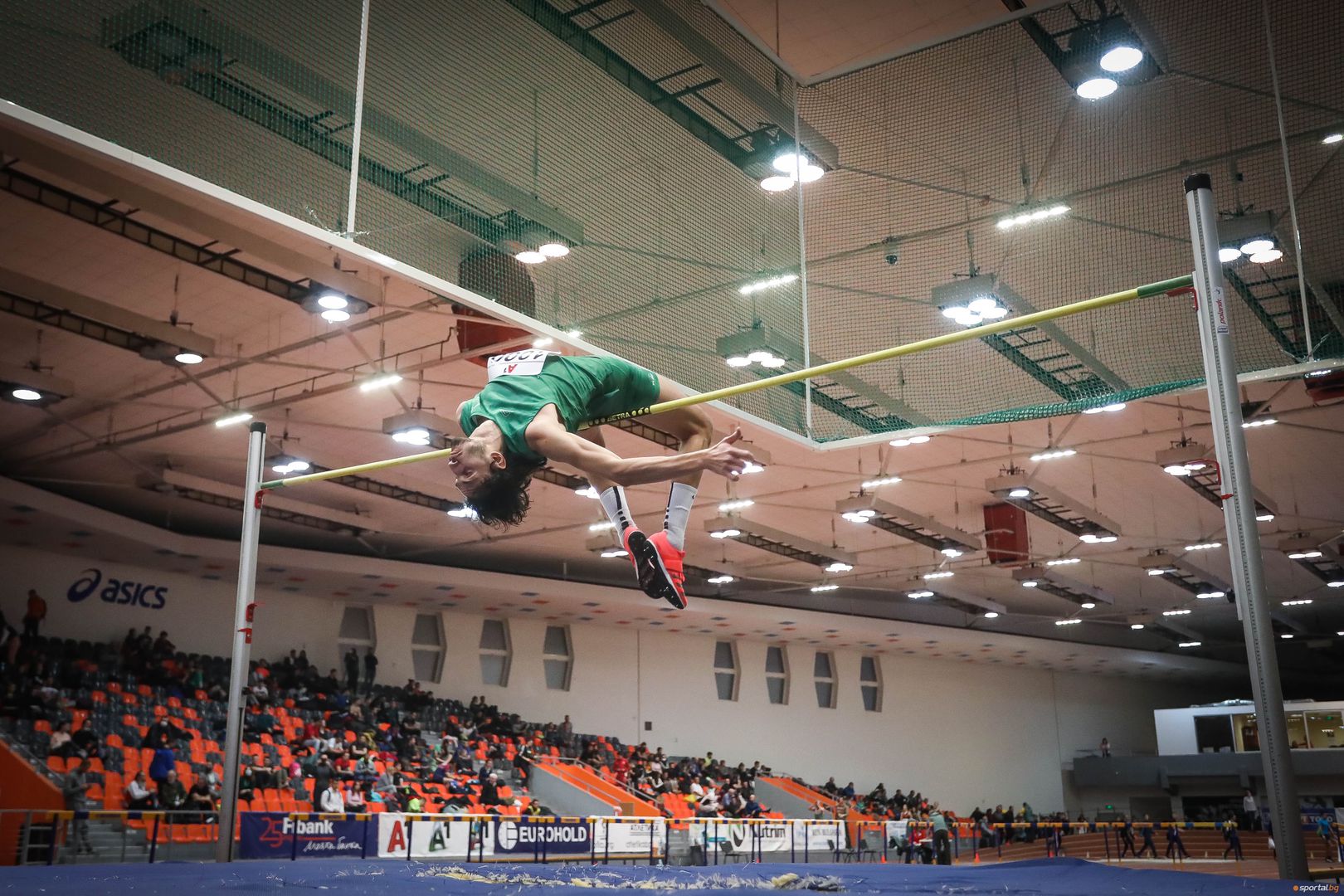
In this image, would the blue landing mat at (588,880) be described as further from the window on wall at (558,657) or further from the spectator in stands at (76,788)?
the window on wall at (558,657)

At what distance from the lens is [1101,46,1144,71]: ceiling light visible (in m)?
7.80

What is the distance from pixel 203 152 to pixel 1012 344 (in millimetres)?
7520

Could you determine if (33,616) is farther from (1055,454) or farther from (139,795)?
(1055,454)

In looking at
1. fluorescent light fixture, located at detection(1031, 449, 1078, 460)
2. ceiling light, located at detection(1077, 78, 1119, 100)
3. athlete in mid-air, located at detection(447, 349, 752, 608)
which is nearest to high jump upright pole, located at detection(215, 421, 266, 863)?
athlete in mid-air, located at detection(447, 349, 752, 608)

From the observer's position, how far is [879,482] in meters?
19.0

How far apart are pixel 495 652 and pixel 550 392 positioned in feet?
79.8

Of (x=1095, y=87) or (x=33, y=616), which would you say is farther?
(x=33, y=616)

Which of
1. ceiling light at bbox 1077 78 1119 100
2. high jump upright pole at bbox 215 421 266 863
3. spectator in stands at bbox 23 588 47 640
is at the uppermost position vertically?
ceiling light at bbox 1077 78 1119 100

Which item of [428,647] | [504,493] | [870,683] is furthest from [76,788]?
[870,683]

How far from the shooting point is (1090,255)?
33.0 ft

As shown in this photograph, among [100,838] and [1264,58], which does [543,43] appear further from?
[100,838]

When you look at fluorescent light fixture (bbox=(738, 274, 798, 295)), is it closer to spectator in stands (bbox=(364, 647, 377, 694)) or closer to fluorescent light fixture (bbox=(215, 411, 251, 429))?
fluorescent light fixture (bbox=(215, 411, 251, 429))

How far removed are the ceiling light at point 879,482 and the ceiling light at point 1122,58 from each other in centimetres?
1046

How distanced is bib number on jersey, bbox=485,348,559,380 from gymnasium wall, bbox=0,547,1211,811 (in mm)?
19567
